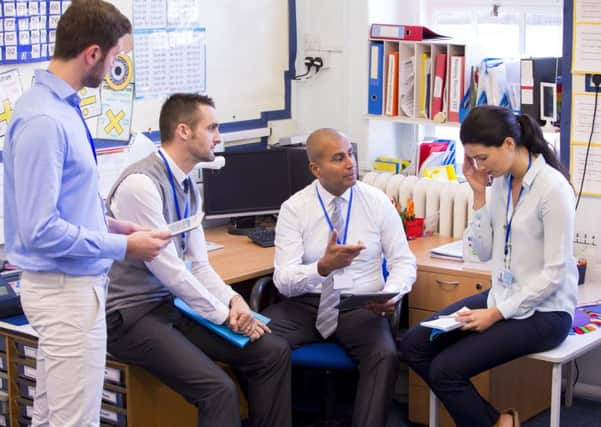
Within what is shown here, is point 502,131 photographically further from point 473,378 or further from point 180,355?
point 180,355

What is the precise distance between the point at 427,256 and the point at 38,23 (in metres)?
1.82

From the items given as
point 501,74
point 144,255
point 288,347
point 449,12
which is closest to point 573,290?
point 288,347

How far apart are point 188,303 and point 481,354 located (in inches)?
40.1

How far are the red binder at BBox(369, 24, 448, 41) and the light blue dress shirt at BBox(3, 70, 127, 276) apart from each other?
2290 mm

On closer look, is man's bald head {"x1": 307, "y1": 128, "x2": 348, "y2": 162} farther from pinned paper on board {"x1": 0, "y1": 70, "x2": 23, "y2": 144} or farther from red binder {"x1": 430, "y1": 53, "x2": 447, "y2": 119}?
pinned paper on board {"x1": 0, "y1": 70, "x2": 23, "y2": 144}

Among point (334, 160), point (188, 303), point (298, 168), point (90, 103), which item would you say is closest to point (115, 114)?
point (90, 103)

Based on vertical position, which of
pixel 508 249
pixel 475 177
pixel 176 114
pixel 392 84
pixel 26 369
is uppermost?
pixel 392 84

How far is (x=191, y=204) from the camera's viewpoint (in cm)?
340

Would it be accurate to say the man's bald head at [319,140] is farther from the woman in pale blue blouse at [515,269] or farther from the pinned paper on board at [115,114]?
the pinned paper on board at [115,114]

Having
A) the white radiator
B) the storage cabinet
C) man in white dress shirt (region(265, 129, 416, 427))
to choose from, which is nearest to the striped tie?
man in white dress shirt (region(265, 129, 416, 427))

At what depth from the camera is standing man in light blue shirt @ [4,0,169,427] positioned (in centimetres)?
243

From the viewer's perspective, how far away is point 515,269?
131 inches

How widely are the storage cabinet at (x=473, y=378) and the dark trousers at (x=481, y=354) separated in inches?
14.5

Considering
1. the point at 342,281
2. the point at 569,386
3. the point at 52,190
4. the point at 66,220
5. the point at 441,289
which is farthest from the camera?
the point at 569,386
